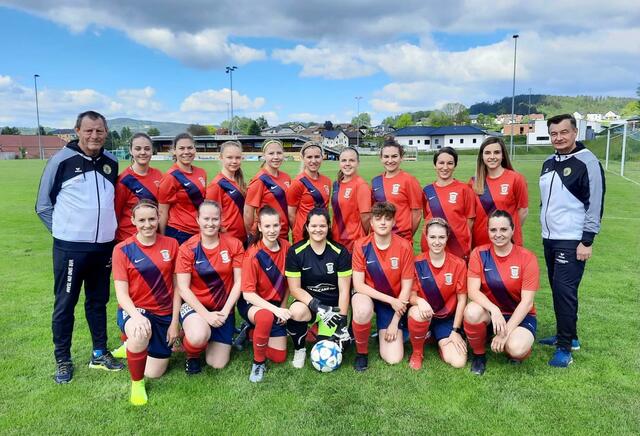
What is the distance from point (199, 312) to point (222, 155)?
1686 millimetres

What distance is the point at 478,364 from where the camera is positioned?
3732 mm

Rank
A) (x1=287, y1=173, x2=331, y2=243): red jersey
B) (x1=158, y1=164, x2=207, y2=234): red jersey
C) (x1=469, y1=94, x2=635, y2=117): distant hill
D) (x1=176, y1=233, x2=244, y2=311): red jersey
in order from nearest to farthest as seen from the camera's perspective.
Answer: (x1=176, y1=233, x2=244, y2=311): red jersey < (x1=158, y1=164, x2=207, y2=234): red jersey < (x1=287, y1=173, x2=331, y2=243): red jersey < (x1=469, y1=94, x2=635, y2=117): distant hill

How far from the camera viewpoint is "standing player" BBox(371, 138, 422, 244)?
4.38 meters

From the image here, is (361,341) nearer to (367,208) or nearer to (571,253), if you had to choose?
(367,208)

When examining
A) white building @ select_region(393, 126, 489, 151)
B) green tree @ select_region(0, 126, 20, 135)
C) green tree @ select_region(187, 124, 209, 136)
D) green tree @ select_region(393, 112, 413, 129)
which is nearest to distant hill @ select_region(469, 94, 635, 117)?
green tree @ select_region(393, 112, 413, 129)

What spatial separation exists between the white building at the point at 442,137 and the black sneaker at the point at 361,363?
7858 centimetres

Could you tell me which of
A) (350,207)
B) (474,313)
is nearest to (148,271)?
(350,207)

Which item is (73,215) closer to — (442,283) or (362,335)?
(362,335)

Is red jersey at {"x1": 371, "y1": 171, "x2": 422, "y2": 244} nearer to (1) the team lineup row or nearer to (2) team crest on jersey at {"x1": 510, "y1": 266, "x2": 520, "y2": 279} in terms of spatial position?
(1) the team lineup row

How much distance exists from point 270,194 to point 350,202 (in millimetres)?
853

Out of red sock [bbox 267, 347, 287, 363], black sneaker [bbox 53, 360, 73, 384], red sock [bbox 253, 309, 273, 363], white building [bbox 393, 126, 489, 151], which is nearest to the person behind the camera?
black sneaker [bbox 53, 360, 73, 384]

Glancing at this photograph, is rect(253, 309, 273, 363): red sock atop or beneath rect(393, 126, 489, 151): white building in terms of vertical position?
beneath

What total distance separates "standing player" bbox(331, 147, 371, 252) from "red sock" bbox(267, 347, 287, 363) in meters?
1.23

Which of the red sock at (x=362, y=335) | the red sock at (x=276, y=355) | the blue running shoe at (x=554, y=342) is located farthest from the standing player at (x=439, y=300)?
the red sock at (x=276, y=355)
